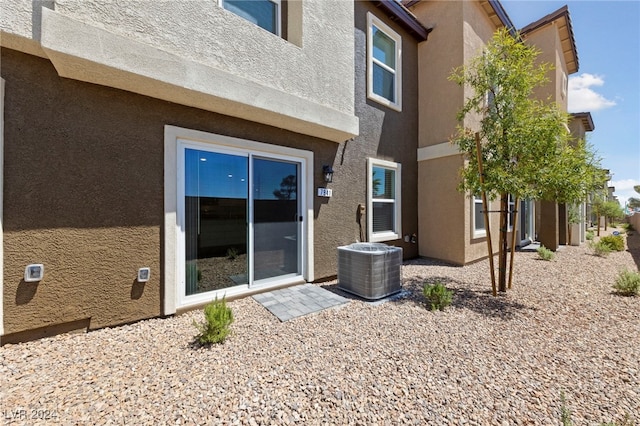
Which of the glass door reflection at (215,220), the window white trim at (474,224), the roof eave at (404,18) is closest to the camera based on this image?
the glass door reflection at (215,220)

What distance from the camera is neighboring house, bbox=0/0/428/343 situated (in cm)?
316

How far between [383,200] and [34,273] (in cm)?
716

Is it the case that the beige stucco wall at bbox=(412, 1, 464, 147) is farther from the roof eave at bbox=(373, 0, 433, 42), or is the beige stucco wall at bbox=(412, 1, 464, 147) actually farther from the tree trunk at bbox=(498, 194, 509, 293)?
the tree trunk at bbox=(498, 194, 509, 293)

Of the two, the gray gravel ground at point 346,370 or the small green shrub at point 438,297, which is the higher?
the small green shrub at point 438,297

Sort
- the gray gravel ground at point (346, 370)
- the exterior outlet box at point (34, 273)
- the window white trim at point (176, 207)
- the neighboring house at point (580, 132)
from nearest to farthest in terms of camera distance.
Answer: the gray gravel ground at point (346, 370)
the exterior outlet box at point (34, 273)
the window white trim at point (176, 207)
the neighboring house at point (580, 132)

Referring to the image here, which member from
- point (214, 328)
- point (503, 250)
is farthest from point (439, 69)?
point (214, 328)

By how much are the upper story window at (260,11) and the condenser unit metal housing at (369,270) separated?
493 cm

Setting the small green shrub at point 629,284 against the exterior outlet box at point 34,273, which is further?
the small green shrub at point 629,284

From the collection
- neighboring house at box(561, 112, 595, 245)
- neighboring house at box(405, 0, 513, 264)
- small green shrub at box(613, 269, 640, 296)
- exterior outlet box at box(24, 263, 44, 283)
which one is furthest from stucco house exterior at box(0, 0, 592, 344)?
neighboring house at box(561, 112, 595, 245)

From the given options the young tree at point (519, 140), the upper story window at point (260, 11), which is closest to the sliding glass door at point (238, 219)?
the upper story window at point (260, 11)

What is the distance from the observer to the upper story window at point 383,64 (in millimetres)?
7121

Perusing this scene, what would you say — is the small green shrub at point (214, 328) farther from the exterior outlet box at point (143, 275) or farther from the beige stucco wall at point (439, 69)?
the beige stucco wall at point (439, 69)

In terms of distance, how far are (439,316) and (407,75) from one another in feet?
24.6

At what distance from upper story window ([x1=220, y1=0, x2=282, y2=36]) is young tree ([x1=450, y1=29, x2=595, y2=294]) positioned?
4.27 meters
